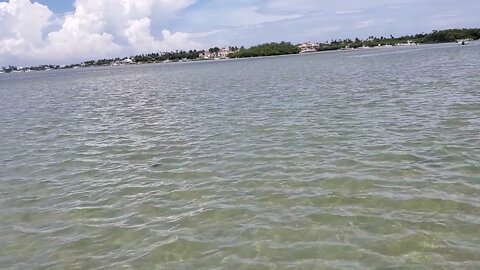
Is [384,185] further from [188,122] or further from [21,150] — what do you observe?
[21,150]

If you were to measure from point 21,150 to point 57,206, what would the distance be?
35.0 feet

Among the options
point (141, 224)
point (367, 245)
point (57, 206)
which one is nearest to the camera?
point (367, 245)

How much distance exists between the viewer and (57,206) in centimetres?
1251

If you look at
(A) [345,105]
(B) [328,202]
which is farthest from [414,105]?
(B) [328,202]

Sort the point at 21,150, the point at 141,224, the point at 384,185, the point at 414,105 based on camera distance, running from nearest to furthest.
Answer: the point at 141,224 < the point at 384,185 < the point at 21,150 < the point at 414,105

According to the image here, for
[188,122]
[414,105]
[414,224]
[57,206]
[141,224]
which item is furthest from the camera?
[188,122]

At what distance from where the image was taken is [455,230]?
8867mm

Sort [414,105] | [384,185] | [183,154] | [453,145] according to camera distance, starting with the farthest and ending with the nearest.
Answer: [414,105]
[183,154]
[453,145]
[384,185]

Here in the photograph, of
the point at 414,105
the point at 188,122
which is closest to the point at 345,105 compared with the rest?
the point at 414,105

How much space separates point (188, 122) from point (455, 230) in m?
18.7

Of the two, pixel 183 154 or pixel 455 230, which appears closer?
pixel 455 230

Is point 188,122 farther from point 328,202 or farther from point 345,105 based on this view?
point 328,202

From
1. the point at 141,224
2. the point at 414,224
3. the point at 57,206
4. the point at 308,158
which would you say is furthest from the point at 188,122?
the point at 414,224

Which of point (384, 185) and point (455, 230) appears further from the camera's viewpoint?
point (384, 185)
